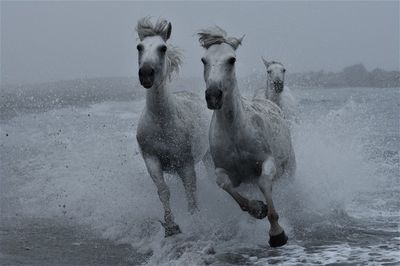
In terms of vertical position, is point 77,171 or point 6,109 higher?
point 6,109

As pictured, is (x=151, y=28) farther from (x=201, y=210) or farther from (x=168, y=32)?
(x=201, y=210)

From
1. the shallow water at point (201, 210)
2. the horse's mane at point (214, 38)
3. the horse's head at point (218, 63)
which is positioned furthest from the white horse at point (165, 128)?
the horse's head at point (218, 63)

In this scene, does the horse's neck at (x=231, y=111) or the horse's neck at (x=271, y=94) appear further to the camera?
the horse's neck at (x=271, y=94)

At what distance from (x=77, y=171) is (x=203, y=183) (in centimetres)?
478

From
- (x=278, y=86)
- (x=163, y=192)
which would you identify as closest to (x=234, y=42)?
(x=163, y=192)

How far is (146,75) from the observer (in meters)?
6.88

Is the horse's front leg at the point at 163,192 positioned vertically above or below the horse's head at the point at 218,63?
below

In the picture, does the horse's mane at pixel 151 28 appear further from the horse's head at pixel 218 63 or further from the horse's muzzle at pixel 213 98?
the horse's muzzle at pixel 213 98

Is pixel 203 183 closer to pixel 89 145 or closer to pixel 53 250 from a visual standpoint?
pixel 53 250

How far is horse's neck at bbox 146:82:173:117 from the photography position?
25.1 ft

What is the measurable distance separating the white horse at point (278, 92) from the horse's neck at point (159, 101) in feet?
11.0

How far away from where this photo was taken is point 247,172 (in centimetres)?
695

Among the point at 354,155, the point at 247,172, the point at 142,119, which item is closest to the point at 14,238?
the point at 142,119

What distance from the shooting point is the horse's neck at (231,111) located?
672 cm
